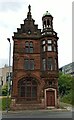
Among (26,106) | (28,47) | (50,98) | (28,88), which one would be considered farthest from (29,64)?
(26,106)

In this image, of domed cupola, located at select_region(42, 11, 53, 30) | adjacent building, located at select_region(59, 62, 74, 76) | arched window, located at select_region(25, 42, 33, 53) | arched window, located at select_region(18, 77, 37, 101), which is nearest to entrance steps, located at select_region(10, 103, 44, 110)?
arched window, located at select_region(18, 77, 37, 101)

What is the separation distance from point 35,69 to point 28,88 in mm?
3332

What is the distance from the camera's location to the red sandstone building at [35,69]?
3991 cm

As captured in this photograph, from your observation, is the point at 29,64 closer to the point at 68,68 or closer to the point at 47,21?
the point at 47,21

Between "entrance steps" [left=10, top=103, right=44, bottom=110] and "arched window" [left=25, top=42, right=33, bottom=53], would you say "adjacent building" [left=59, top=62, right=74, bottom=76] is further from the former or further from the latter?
"entrance steps" [left=10, top=103, right=44, bottom=110]

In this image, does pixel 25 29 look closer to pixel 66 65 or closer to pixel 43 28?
pixel 43 28

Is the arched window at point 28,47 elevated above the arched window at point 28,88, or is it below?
above

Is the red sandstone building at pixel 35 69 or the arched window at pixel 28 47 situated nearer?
the red sandstone building at pixel 35 69

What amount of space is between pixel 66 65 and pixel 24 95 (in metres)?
109

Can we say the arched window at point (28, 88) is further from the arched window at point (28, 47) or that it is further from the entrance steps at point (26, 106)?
the arched window at point (28, 47)

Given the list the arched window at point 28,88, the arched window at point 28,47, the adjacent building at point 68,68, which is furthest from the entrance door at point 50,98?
the adjacent building at point 68,68

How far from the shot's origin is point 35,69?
40.9 metres

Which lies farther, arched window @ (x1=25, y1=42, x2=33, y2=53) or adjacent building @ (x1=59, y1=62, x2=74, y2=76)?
adjacent building @ (x1=59, y1=62, x2=74, y2=76)

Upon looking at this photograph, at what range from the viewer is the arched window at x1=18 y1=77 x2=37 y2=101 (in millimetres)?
40156
